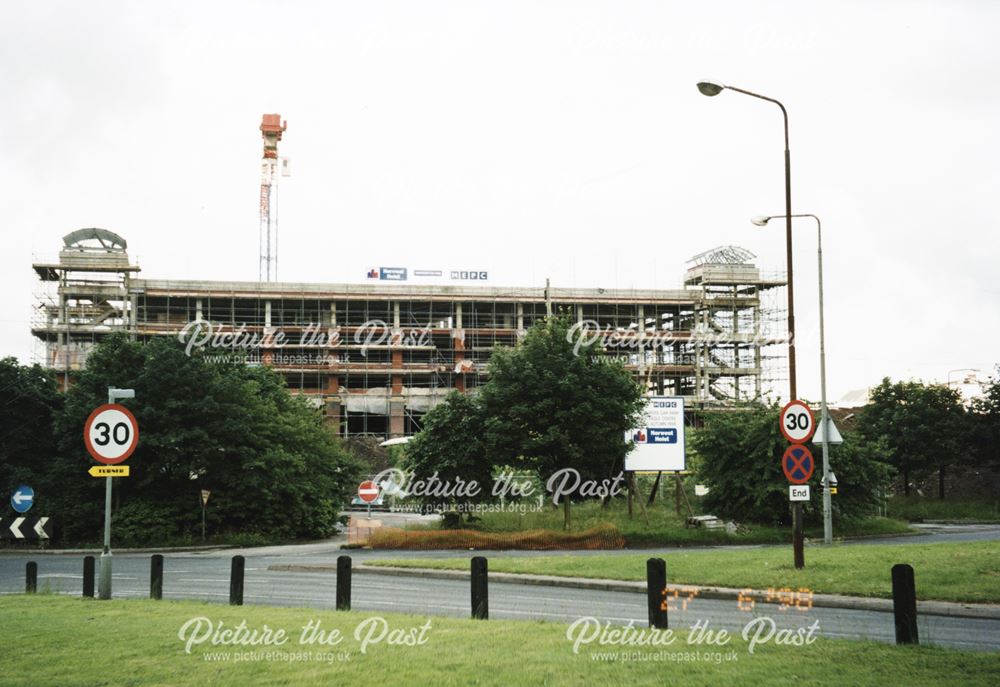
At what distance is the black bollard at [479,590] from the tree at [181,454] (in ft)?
86.1

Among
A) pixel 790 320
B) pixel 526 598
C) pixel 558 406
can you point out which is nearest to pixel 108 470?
pixel 526 598

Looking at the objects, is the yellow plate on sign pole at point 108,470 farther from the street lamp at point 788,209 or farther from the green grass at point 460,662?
the street lamp at point 788,209

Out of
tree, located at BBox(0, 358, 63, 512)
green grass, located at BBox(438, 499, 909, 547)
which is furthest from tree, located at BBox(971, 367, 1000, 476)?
tree, located at BBox(0, 358, 63, 512)

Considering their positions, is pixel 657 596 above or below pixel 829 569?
above

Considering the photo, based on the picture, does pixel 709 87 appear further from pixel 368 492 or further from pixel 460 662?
pixel 368 492

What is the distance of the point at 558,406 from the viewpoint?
32.5m

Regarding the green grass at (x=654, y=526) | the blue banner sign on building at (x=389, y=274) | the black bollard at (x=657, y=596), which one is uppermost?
the blue banner sign on building at (x=389, y=274)

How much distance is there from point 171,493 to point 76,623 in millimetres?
27267

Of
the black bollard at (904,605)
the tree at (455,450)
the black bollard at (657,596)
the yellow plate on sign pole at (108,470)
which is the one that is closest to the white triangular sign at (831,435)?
the tree at (455,450)

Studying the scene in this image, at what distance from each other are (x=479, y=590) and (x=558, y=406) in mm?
21372

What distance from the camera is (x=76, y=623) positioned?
36.5 feet

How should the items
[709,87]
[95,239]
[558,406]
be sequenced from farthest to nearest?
1. [95,239]
2. [558,406]
3. [709,87]

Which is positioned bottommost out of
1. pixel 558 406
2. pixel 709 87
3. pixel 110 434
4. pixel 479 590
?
pixel 479 590

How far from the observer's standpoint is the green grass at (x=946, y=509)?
Result: 4416 centimetres
